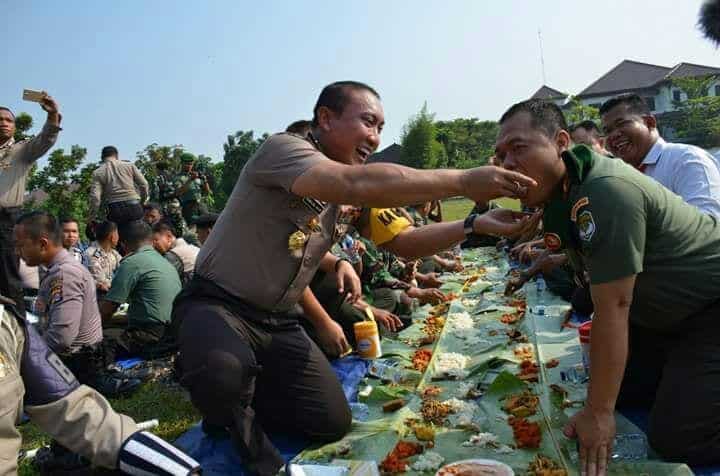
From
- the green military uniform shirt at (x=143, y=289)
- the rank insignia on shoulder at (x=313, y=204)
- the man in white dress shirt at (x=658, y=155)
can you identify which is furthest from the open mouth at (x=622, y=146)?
the green military uniform shirt at (x=143, y=289)

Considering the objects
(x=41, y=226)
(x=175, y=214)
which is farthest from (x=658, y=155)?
(x=175, y=214)

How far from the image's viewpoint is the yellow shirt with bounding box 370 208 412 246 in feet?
14.4

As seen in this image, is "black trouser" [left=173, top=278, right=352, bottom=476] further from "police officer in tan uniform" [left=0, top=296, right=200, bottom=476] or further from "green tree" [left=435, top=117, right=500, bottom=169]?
"green tree" [left=435, top=117, right=500, bottom=169]

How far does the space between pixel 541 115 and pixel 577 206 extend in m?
0.56

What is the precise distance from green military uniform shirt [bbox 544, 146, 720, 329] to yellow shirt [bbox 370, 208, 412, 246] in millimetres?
1498

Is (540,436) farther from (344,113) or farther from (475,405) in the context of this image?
(344,113)

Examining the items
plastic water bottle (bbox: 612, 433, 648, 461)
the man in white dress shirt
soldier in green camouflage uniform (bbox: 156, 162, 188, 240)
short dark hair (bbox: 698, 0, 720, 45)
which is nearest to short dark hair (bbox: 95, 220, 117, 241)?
soldier in green camouflage uniform (bbox: 156, 162, 188, 240)

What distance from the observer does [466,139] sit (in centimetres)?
5584

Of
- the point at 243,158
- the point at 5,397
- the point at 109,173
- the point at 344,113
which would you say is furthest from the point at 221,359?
the point at 243,158

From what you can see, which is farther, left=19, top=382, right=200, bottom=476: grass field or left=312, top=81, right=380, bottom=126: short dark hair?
left=19, top=382, right=200, bottom=476: grass field

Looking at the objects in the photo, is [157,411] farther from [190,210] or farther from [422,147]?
[422,147]

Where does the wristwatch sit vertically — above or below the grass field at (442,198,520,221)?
above

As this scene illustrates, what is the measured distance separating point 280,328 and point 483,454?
144 centimetres

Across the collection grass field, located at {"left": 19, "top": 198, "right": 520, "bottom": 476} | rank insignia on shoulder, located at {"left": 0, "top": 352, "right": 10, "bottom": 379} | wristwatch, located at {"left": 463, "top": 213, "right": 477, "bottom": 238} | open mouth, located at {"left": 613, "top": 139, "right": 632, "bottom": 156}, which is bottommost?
grass field, located at {"left": 19, "top": 198, "right": 520, "bottom": 476}
